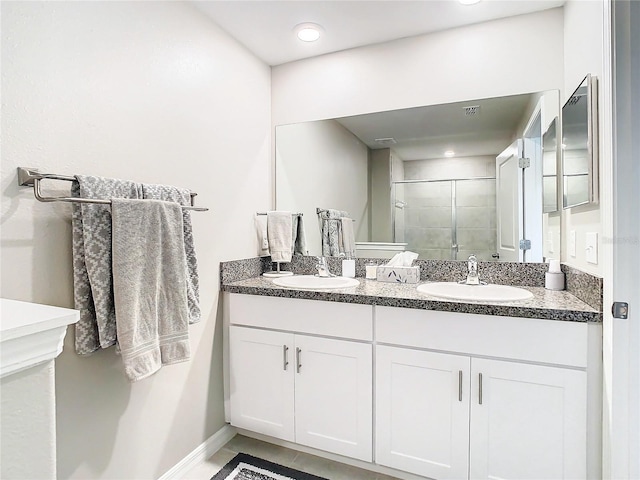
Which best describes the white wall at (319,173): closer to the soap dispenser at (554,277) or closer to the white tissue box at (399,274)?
the white tissue box at (399,274)

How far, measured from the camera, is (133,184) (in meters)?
1.39

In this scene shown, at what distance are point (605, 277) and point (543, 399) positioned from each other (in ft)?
1.67

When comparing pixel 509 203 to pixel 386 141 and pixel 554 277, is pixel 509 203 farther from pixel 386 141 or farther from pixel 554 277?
pixel 386 141

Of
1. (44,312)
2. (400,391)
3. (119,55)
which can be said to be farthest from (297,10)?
(400,391)

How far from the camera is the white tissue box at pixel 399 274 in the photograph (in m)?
2.00

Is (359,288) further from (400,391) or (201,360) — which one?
(201,360)

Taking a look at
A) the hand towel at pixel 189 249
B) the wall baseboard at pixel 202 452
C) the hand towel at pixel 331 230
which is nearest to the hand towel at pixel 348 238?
the hand towel at pixel 331 230

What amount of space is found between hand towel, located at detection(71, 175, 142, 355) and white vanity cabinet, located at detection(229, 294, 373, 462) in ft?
2.48

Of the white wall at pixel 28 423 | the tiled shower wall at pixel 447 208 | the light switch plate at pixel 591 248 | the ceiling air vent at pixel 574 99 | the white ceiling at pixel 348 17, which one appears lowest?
the white wall at pixel 28 423

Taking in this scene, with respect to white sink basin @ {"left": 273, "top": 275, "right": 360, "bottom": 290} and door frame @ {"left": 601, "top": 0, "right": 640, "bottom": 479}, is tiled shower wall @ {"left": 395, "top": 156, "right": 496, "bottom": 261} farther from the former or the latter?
door frame @ {"left": 601, "top": 0, "right": 640, "bottom": 479}

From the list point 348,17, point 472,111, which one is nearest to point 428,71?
point 472,111

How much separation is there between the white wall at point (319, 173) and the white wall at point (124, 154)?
29cm

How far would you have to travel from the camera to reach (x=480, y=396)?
4.75 ft

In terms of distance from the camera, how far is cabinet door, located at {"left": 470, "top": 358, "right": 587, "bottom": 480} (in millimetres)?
1330
